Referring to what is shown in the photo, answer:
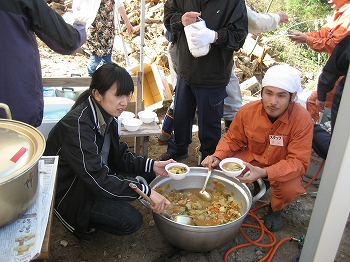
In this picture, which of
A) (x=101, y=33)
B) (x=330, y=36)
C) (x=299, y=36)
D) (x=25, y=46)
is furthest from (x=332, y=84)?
(x=101, y=33)

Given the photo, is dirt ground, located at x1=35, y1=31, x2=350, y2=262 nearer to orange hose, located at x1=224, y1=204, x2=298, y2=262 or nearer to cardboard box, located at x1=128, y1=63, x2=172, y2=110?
orange hose, located at x1=224, y1=204, x2=298, y2=262

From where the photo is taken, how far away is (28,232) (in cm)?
150

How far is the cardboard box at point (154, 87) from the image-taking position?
17.5 ft

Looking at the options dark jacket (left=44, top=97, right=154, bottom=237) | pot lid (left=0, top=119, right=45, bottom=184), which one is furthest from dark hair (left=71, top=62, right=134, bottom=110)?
pot lid (left=0, top=119, right=45, bottom=184)

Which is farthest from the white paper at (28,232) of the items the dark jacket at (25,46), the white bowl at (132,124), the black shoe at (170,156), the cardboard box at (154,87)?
the cardboard box at (154,87)

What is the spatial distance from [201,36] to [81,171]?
1799 millimetres

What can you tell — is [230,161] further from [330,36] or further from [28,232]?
[330,36]

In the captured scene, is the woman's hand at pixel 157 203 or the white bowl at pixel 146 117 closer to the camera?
the woman's hand at pixel 157 203

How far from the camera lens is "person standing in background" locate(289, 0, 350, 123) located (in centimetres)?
437

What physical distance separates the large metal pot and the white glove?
2.18 metres

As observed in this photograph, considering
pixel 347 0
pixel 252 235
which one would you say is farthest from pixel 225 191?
pixel 347 0

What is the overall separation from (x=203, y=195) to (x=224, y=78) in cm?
134

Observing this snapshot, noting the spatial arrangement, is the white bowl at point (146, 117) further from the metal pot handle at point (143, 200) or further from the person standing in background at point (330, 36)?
the person standing in background at point (330, 36)

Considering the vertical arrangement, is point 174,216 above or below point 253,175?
below
